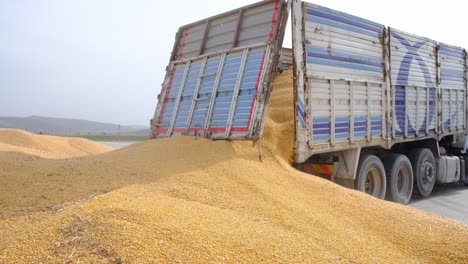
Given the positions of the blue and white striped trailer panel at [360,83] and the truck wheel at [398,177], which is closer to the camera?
the blue and white striped trailer panel at [360,83]

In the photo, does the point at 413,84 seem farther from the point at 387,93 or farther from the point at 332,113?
Answer: the point at 332,113

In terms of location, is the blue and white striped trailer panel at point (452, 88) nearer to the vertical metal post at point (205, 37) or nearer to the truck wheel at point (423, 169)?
the truck wheel at point (423, 169)

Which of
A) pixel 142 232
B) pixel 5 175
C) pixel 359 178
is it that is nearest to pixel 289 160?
pixel 359 178

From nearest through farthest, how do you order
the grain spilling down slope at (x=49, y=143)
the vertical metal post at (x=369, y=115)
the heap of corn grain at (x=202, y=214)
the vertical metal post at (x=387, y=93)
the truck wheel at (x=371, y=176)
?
1. the heap of corn grain at (x=202, y=214)
2. the truck wheel at (x=371, y=176)
3. the vertical metal post at (x=369, y=115)
4. the vertical metal post at (x=387, y=93)
5. the grain spilling down slope at (x=49, y=143)

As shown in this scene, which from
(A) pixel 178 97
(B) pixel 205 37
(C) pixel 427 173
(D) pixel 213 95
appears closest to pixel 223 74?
(D) pixel 213 95

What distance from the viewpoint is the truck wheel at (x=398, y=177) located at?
772 cm

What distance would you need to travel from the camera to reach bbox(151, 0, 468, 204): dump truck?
19.0ft

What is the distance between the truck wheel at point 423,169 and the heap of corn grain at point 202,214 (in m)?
4.50

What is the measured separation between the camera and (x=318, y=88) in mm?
5988

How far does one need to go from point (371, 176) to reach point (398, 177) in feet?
4.69

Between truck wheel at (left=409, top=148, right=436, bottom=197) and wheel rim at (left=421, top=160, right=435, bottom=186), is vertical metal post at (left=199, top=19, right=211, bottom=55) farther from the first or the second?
wheel rim at (left=421, top=160, right=435, bottom=186)

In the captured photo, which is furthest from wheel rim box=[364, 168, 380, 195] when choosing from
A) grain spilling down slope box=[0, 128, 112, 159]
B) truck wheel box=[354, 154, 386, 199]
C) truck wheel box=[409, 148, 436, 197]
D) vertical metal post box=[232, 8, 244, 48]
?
grain spilling down slope box=[0, 128, 112, 159]

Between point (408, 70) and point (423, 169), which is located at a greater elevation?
point (408, 70)

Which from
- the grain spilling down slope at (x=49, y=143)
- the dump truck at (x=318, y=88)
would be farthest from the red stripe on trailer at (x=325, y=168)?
the grain spilling down slope at (x=49, y=143)
